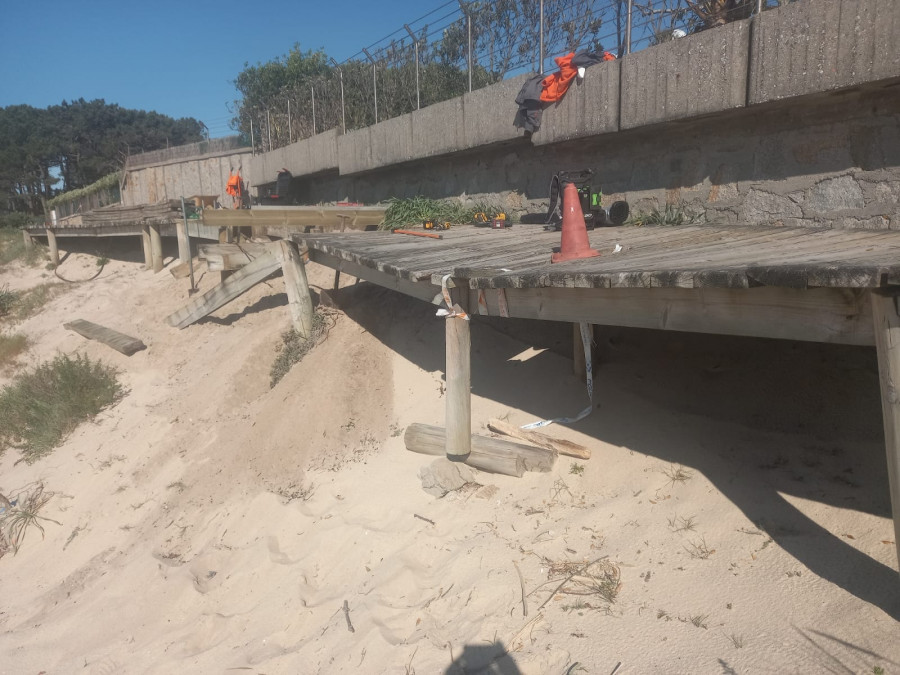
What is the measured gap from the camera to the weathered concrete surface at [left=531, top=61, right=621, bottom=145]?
635 cm

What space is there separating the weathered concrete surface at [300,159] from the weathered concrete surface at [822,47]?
27.6 feet

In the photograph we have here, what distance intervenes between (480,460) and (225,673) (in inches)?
80.0

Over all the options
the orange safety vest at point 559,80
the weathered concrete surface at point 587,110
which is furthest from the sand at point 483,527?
the orange safety vest at point 559,80

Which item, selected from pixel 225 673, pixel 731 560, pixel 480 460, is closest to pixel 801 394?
pixel 731 560

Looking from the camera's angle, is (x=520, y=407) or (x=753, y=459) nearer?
(x=753, y=459)

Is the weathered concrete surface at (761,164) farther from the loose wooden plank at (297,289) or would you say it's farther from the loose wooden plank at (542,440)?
the loose wooden plank at (297,289)

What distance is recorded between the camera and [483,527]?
4.00 m

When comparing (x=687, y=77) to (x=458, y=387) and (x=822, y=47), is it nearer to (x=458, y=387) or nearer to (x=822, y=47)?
(x=822, y=47)

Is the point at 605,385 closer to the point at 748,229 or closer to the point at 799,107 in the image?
the point at 748,229

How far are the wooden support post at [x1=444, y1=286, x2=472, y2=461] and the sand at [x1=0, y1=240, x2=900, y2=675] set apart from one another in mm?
304

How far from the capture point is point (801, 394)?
170 inches

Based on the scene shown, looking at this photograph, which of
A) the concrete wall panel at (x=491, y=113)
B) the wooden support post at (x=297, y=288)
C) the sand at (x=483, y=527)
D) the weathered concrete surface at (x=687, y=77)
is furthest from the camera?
the wooden support post at (x=297, y=288)

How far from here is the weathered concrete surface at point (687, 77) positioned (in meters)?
5.22

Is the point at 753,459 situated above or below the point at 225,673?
above
